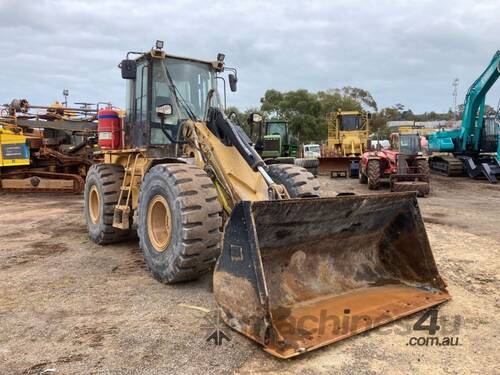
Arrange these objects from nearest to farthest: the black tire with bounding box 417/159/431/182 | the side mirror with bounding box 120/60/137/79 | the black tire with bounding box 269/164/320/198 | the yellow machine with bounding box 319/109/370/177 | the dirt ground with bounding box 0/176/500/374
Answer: the dirt ground with bounding box 0/176/500/374 → the black tire with bounding box 269/164/320/198 → the side mirror with bounding box 120/60/137/79 → the black tire with bounding box 417/159/431/182 → the yellow machine with bounding box 319/109/370/177

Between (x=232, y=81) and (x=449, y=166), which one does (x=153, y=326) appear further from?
(x=449, y=166)

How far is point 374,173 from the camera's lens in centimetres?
1517

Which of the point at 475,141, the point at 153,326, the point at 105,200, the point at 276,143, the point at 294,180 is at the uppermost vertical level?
the point at 475,141

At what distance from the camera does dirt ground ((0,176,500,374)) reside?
3.21 meters

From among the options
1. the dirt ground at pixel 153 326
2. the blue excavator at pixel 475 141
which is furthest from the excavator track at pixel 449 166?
the dirt ground at pixel 153 326

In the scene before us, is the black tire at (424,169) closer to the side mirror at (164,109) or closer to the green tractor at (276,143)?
the green tractor at (276,143)

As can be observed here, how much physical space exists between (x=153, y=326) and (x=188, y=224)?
0.97 m

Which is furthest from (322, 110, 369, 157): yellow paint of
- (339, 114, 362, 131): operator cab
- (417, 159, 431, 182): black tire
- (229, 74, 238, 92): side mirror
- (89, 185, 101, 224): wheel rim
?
(89, 185, 101, 224): wheel rim

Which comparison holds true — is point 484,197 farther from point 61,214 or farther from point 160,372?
point 160,372

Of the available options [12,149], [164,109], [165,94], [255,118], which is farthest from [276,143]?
[164,109]

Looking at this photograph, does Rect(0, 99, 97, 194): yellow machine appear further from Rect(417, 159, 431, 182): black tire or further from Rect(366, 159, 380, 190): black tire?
Rect(417, 159, 431, 182): black tire

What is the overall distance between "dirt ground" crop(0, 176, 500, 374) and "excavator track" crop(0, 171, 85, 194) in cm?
743

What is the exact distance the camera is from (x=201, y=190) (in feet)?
15.1

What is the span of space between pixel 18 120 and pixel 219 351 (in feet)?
42.9
